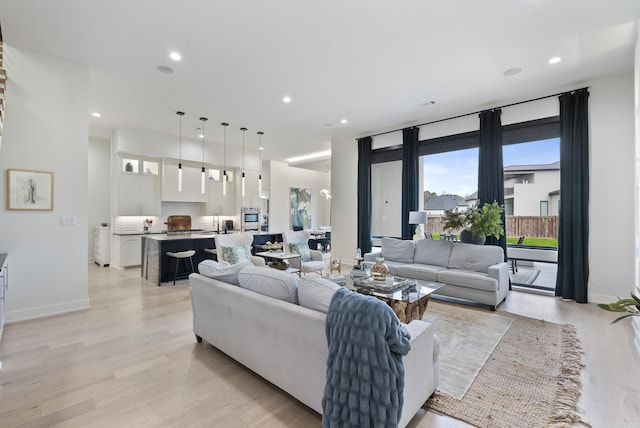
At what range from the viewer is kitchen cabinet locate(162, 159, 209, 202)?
7.52 m

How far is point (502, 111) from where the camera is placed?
5293mm

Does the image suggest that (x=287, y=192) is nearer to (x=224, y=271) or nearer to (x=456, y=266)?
(x=456, y=266)

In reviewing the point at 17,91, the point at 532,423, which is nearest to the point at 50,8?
the point at 17,91

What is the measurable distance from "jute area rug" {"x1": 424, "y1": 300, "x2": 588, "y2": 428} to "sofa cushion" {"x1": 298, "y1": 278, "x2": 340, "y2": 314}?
1.05 metres

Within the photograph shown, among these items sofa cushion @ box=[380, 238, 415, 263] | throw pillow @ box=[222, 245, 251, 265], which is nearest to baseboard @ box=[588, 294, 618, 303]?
sofa cushion @ box=[380, 238, 415, 263]

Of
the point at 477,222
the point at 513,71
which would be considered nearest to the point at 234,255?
the point at 477,222

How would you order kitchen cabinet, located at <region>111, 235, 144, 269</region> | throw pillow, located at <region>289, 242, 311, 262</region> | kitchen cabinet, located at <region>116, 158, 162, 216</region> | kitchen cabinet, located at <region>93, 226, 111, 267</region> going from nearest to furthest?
throw pillow, located at <region>289, 242, 311, 262</region>
kitchen cabinet, located at <region>111, 235, 144, 269</region>
kitchen cabinet, located at <region>116, 158, 162, 216</region>
kitchen cabinet, located at <region>93, 226, 111, 267</region>

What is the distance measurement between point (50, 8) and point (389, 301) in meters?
4.38

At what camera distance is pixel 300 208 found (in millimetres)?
11375

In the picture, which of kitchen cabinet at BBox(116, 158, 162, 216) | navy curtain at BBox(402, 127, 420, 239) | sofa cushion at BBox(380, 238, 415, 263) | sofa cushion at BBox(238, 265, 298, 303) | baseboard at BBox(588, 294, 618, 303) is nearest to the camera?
sofa cushion at BBox(238, 265, 298, 303)

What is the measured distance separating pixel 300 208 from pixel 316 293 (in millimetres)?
9495

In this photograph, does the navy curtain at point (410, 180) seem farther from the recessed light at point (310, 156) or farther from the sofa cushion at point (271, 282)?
the sofa cushion at point (271, 282)

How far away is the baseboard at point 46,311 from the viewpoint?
357cm

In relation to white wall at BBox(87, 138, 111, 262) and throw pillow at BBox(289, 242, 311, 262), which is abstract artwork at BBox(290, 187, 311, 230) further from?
white wall at BBox(87, 138, 111, 262)
